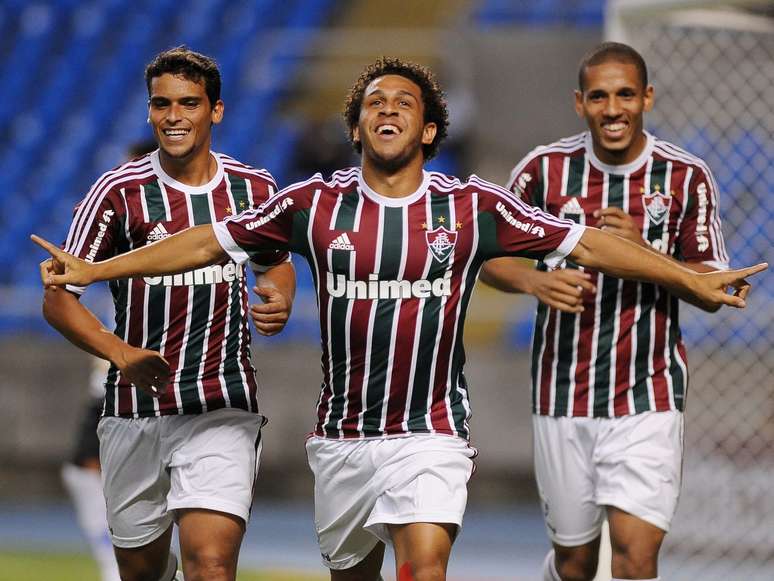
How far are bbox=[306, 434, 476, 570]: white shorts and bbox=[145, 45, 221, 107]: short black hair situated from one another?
55.7 inches

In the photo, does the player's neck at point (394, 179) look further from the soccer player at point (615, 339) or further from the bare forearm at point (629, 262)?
the soccer player at point (615, 339)

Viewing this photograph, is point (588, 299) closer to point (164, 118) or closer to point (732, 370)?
point (164, 118)

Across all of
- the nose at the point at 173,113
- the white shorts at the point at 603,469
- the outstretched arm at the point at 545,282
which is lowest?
the white shorts at the point at 603,469

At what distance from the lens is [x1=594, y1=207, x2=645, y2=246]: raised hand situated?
17.0 ft

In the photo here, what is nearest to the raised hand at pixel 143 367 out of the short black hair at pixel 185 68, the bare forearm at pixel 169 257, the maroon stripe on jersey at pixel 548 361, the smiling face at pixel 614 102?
the bare forearm at pixel 169 257

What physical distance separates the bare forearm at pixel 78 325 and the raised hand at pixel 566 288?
1544 millimetres

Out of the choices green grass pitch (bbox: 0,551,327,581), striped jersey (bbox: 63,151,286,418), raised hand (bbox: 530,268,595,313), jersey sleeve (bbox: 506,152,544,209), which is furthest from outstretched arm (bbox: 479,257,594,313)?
green grass pitch (bbox: 0,551,327,581)

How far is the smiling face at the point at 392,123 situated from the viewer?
472 cm

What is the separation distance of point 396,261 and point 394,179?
29 cm

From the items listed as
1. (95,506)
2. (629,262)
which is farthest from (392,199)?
(95,506)

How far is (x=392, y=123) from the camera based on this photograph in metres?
4.72

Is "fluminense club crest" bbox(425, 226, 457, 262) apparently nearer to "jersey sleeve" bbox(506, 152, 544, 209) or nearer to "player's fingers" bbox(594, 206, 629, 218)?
"player's fingers" bbox(594, 206, 629, 218)

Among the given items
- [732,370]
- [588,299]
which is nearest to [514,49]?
[732,370]

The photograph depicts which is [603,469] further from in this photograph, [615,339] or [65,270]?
[65,270]
